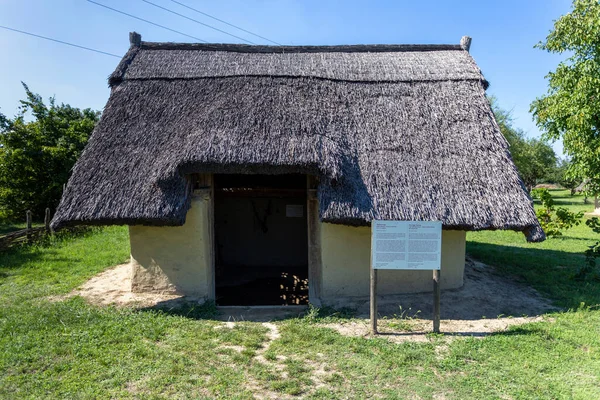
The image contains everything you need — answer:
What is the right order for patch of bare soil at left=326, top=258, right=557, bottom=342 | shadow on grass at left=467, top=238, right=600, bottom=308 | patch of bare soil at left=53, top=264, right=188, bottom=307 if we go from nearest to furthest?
patch of bare soil at left=326, top=258, right=557, bottom=342 → patch of bare soil at left=53, top=264, right=188, bottom=307 → shadow on grass at left=467, top=238, right=600, bottom=308

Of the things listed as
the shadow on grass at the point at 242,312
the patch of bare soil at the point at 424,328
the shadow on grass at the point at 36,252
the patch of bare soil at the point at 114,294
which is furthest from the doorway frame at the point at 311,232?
the shadow on grass at the point at 36,252

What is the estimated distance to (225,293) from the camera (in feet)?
26.8

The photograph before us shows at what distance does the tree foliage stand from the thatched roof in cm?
387

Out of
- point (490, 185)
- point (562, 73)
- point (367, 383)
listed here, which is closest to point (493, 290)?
point (490, 185)

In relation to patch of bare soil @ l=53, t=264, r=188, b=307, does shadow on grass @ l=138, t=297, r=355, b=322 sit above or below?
below

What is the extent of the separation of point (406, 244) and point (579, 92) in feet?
25.7

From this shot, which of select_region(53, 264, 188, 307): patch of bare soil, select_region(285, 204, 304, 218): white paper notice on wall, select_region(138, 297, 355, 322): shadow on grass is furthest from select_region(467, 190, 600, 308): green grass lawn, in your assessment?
select_region(53, 264, 188, 307): patch of bare soil

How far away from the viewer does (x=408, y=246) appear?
5.38 m

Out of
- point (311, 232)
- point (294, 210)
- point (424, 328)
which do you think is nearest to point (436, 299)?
point (424, 328)

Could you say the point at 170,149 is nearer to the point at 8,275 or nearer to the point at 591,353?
the point at 8,275

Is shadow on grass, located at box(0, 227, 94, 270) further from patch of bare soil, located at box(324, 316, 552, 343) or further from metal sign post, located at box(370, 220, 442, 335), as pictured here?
metal sign post, located at box(370, 220, 442, 335)

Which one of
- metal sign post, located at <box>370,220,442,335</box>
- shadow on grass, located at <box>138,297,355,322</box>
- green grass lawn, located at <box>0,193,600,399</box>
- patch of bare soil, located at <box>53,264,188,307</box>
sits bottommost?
green grass lawn, located at <box>0,193,600,399</box>

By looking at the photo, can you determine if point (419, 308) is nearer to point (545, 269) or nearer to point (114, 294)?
point (545, 269)

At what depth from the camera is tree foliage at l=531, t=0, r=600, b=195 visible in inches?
384
